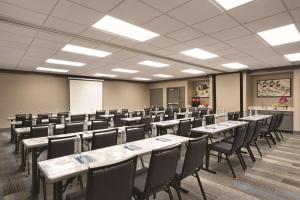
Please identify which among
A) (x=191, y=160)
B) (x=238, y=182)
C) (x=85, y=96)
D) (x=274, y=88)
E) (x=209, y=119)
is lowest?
(x=238, y=182)

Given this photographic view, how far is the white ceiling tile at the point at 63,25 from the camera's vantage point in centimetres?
314

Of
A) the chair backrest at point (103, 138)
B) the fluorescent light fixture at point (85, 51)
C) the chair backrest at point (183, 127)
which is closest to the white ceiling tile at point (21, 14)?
the fluorescent light fixture at point (85, 51)

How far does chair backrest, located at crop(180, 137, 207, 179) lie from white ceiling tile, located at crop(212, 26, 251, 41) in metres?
2.43

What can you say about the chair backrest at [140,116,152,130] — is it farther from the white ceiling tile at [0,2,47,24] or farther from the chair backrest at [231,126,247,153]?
the white ceiling tile at [0,2,47,24]

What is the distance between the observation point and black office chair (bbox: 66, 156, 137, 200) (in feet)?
4.70

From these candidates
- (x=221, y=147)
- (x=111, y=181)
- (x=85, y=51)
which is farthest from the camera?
(x=85, y=51)

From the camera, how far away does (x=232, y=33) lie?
3793mm

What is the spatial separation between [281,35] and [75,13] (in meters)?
4.21

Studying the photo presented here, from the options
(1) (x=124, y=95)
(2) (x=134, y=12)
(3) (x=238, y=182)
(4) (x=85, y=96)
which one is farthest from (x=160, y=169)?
(1) (x=124, y=95)

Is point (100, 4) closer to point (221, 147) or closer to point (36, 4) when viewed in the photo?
point (36, 4)

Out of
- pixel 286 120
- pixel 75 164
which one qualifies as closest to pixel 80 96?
pixel 75 164

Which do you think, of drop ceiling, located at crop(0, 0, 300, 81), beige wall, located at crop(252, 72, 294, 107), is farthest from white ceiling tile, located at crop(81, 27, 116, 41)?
beige wall, located at crop(252, 72, 294, 107)

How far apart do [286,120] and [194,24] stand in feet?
22.8

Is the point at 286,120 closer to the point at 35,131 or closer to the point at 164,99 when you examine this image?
the point at 164,99
